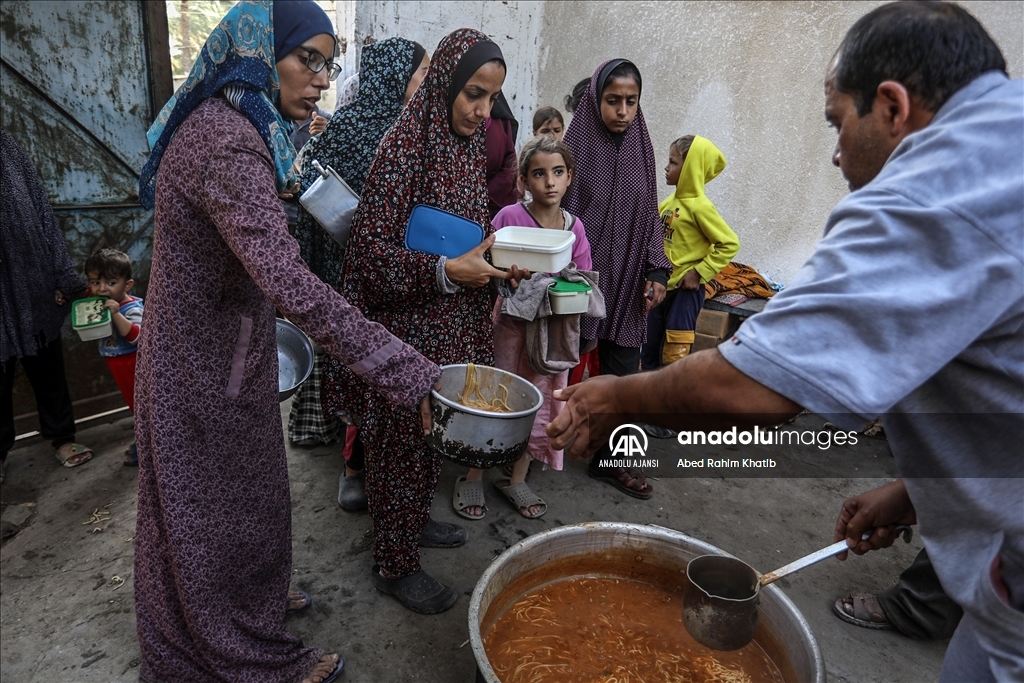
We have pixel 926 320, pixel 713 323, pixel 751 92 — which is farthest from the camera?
pixel 751 92

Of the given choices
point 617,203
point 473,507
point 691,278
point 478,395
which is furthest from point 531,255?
point 691,278

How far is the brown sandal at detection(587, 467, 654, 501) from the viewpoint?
12.9 ft

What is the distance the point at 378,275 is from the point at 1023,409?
198 cm

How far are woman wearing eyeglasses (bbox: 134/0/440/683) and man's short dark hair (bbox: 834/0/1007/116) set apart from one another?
127 cm

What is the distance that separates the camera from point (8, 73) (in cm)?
354

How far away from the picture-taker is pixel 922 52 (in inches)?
40.7

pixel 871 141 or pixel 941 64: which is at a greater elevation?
pixel 941 64

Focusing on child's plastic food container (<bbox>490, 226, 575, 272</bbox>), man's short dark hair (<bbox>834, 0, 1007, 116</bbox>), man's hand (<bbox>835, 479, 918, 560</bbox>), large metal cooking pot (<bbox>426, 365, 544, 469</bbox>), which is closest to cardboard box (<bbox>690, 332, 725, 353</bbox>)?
child's plastic food container (<bbox>490, 226, 575, 272</bbox>)

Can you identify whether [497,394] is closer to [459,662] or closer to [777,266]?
[459,662]

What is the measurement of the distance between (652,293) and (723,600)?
2.23 m

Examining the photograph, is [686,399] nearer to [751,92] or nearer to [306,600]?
[306,600]

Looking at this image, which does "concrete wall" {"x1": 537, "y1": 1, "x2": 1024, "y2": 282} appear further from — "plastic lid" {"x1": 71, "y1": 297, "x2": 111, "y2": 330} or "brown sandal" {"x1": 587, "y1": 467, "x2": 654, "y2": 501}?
"plastic lid" {"x1": 71, "y1": 297, "x2": 111, "y2": 330}

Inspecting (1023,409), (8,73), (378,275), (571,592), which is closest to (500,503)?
(571,592)

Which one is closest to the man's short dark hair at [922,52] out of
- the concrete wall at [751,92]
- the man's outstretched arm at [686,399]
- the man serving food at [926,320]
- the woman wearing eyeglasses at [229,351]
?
the man serving food at [926,320]
